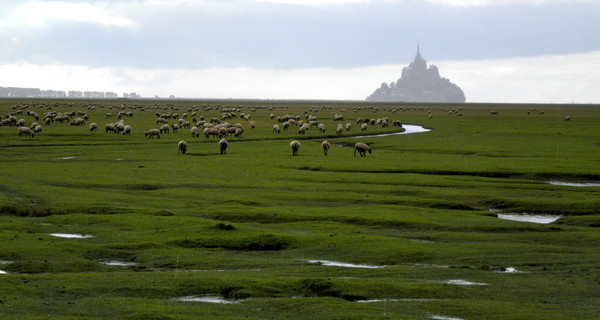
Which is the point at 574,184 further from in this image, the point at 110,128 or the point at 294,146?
the point at 110,128

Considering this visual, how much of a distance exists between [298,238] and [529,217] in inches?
516

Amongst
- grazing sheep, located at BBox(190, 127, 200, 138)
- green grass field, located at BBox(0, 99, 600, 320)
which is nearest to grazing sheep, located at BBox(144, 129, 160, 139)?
grazing sheep, located at BBox(190, 127, 200, 138)

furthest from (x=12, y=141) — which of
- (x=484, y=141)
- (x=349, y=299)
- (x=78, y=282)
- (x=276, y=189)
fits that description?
(x=349, y=299)

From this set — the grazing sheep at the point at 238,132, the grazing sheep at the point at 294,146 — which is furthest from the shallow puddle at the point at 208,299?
the grazing sheep at the point at 238,132

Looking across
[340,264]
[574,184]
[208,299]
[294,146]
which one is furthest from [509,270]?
[294,146]

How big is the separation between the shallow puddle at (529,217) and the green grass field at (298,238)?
0.64 metres

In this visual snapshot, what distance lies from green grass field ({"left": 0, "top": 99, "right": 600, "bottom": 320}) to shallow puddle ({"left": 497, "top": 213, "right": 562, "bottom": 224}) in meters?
0.64

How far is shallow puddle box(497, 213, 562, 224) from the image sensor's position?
106 ft

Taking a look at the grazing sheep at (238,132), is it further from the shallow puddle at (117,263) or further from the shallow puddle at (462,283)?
the shallow puddle at (462,283)

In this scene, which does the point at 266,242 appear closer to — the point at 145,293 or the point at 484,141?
the point at 145,293

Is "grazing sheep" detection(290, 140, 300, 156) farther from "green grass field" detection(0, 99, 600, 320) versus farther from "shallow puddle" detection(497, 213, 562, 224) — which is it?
"shallow puddle" detection(497, 213, 562, 224)

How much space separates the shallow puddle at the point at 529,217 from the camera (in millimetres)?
32375

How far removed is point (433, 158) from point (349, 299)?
1546 inches

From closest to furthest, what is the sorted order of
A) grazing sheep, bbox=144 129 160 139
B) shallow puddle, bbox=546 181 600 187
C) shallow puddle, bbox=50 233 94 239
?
shallow puddle, bbox=50 233 94 239 → shallow puddle, bbox=546 181 600 187 → grazing sheep, bbox=144 129 160 139
